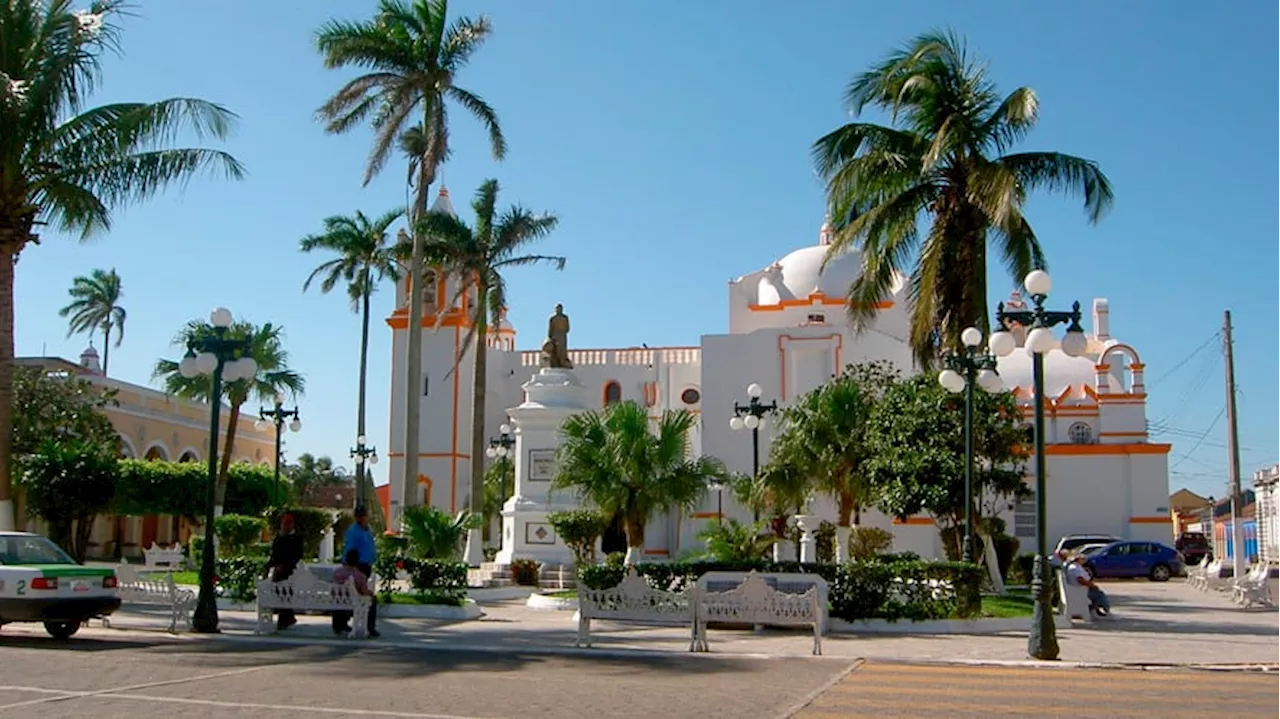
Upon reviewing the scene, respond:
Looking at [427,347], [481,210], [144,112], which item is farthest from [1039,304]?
[427,347]

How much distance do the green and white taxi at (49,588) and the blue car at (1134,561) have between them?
2875cm

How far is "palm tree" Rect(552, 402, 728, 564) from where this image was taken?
70.3ft

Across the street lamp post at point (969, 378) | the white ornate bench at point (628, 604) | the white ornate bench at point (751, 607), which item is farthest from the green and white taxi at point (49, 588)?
the street lamp post at point (969, 378)

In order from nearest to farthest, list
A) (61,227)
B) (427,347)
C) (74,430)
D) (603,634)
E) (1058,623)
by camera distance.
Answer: (603,634)
(1058,623)
(61,227)
(74,430)
(427,347)

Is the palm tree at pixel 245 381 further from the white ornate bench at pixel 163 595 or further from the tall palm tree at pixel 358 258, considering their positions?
the white ornate bench at pixel 163 595

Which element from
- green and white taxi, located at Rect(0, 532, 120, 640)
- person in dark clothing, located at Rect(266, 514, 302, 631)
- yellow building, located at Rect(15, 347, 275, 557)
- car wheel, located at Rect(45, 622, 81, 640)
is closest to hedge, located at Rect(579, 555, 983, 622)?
person in dark clothing, located at Rect(266, 514, 302, 631)

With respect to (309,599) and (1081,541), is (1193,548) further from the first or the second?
(309,599)

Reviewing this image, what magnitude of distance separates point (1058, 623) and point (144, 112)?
16.4 meters

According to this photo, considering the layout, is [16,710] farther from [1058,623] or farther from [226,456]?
[226,456]

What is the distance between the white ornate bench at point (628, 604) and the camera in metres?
14.3

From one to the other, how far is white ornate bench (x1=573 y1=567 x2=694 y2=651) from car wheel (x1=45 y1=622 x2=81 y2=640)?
6.03 metres

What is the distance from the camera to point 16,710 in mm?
8750

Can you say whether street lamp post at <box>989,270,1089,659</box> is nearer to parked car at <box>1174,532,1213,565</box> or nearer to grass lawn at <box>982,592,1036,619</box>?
grass lawn at <box>982,592,1036,619</box>

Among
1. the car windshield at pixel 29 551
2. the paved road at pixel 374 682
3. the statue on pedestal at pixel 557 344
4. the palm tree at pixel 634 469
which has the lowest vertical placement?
the paved road at pixel 374 682
